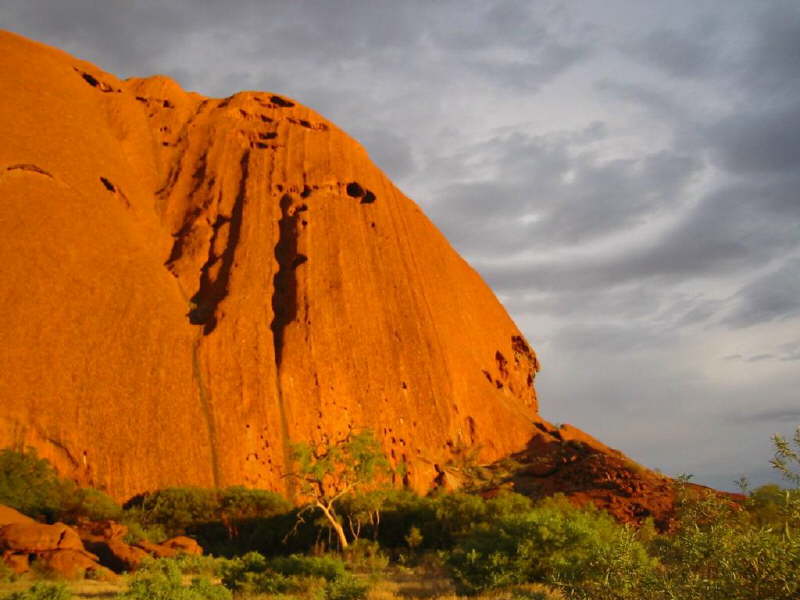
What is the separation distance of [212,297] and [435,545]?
65.2 ft

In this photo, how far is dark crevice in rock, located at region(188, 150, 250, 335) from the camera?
121 feet

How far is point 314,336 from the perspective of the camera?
1506 inches

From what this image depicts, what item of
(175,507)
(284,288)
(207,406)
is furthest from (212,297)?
(175,507)

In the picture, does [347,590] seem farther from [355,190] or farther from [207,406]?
[355,190]

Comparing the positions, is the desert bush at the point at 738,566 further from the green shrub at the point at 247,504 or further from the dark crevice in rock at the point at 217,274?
the dark crevice in rock at the point at 217,274

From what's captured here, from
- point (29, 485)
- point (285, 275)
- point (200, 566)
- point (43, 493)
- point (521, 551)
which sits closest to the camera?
point (521, 551)

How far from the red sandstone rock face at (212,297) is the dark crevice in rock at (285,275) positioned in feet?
0.43

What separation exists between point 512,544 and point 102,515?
16360mm

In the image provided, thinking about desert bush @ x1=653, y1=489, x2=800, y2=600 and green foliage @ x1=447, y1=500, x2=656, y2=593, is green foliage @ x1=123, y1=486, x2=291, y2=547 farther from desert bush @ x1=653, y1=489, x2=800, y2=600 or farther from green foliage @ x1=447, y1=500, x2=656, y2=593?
desert bush @ x1=653, y1=489, x2=800, y2=600

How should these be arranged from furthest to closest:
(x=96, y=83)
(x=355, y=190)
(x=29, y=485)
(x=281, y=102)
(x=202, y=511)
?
(x=281, y=102), (x=96, y=83), (x=355, y=190), (x=202, y=511), (x=29, y=485)

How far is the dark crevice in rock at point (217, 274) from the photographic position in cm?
3688

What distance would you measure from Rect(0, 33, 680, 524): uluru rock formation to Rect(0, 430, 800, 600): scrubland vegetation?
99.8 inches

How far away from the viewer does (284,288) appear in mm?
40469

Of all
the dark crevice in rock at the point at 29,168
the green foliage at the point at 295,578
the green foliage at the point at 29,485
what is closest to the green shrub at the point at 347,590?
the green foliage at the point at 295,578
